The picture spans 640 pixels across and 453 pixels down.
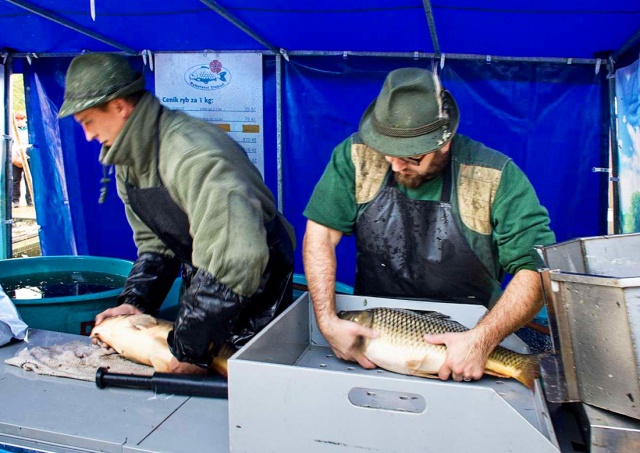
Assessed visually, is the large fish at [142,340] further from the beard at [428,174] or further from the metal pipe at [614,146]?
the metal pipe at [614,146]

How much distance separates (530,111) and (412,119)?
8.98 ft

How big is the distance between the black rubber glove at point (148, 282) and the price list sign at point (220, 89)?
2153 millimetres

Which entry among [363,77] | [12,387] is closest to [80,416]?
[12,387]

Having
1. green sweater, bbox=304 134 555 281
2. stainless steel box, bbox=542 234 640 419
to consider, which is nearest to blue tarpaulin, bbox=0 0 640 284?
green sweater, bbox=304 134 555 281

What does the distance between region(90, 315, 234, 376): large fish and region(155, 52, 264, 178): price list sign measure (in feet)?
8.47

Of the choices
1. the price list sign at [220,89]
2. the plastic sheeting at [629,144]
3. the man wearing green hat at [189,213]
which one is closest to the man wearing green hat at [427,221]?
the man wearing green hat at [189,213]

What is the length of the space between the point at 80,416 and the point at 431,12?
9.01 feet

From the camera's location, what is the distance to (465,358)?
6.09ft

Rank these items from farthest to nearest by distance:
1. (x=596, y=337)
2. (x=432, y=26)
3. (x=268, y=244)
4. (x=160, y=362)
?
(x=432, y=26) < (x=268, y=244) < (x=160, y=362) < (x=596, y=337)

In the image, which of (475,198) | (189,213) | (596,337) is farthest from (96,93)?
(596,337)

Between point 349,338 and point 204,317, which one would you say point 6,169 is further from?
point 349,338

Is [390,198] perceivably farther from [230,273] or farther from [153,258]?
[153,258]

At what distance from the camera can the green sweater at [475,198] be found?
2.11 metres

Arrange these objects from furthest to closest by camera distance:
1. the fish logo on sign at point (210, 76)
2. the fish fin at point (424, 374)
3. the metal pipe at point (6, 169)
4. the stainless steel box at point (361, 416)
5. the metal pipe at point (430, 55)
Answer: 1. the metal pipe at point (6, 169)
2. the fish logo on sign at point (210, 76)
3. the metal pipe at point (430, 55)
4. the fish fin at point (424, 374)
5. the stainless steel box at point (361, 416)
